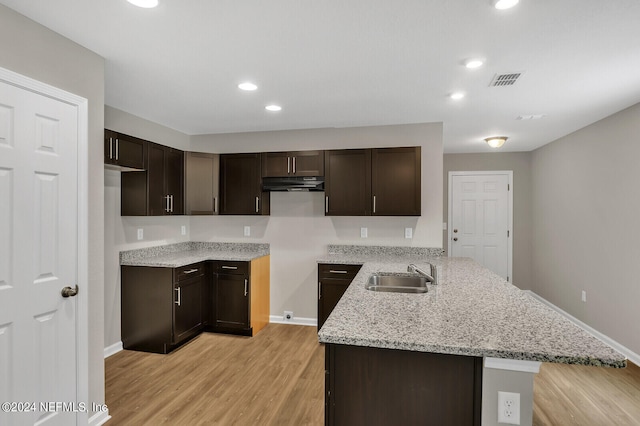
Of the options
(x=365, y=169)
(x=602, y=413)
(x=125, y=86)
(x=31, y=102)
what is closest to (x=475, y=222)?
(x=365, y=169)

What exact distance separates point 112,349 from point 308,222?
8.24ft

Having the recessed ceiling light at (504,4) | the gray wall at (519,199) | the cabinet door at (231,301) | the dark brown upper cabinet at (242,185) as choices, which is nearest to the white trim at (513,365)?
the recessed ceiling light at (504,4)

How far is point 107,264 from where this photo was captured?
334cm

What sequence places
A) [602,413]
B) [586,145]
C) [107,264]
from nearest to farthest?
[602,413]
[107,264]
[586,145]

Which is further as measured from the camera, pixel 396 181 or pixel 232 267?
pixel 232 267

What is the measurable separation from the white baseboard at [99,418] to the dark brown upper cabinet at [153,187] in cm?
181

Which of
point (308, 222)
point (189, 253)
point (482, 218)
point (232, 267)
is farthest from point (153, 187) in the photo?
point (482, 218)

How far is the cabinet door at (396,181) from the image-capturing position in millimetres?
A: 3750

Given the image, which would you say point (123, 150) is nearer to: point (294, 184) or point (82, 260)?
point (82, 260)

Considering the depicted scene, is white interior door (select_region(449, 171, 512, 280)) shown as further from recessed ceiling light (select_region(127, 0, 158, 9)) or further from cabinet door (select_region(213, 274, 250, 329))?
recessed ceiling light (select_region(127, 0, 158, 9))

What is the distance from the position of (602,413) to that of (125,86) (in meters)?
4.53

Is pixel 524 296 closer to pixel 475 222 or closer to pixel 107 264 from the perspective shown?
pixel 107 264

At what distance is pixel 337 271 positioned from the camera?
3670 millimetres

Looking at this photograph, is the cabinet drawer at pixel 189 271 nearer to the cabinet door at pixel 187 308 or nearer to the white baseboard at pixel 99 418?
the cabinet door at pixel 187 308
